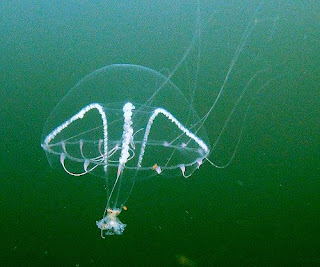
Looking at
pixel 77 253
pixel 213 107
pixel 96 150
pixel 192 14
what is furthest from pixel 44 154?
pixel 192 14

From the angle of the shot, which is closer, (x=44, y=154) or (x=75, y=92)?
(x=75, y=92)

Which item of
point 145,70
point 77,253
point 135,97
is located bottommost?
point 77,253

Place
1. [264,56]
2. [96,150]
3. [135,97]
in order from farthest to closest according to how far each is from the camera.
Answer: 1. [264,56]
2. [96,150]
3. [135,97]

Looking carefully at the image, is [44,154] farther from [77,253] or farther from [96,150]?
[77,253]
